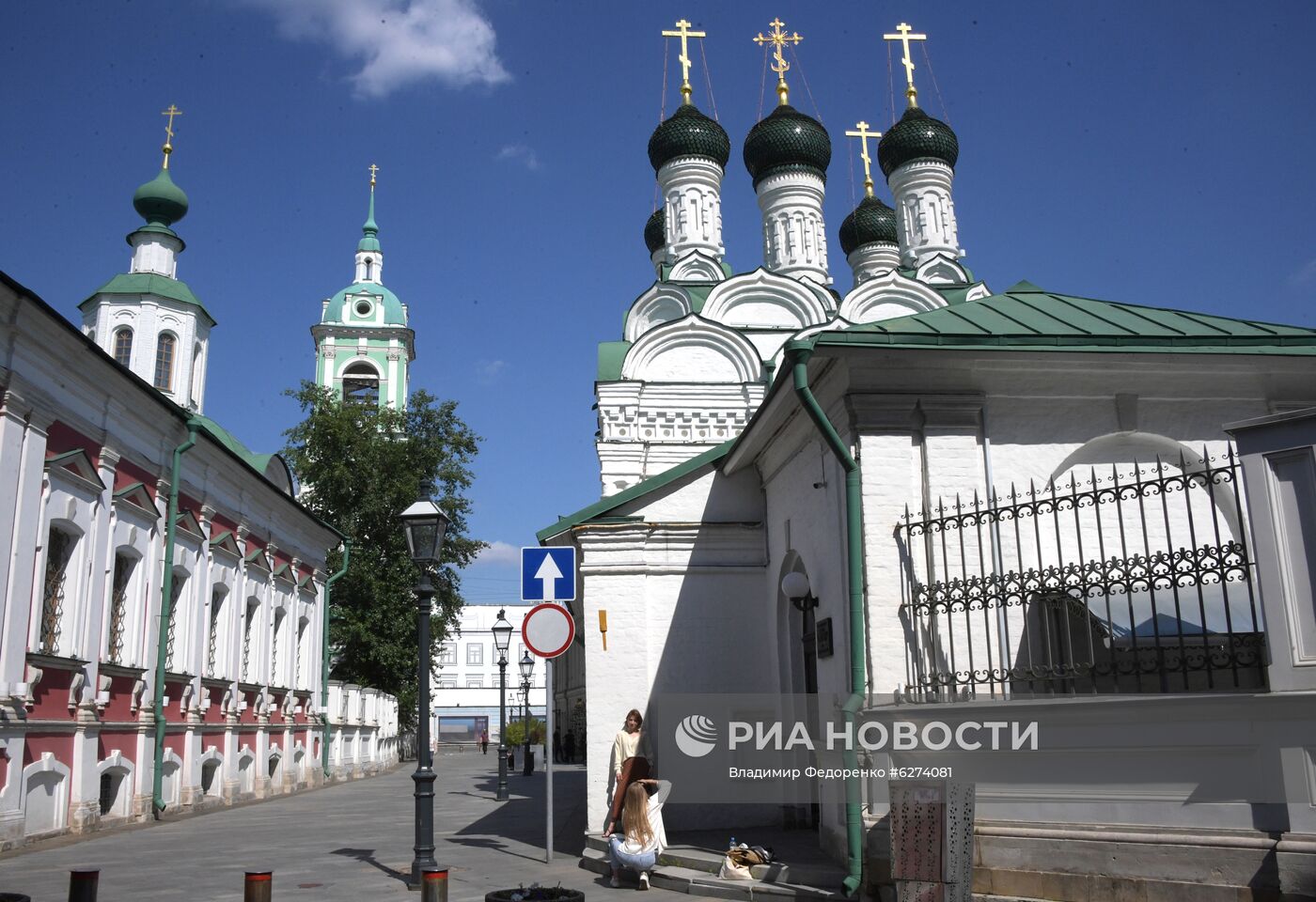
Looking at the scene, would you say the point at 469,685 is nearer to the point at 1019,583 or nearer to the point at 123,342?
the point at 123,342

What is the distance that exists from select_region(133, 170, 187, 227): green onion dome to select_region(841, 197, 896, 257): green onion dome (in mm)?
22549

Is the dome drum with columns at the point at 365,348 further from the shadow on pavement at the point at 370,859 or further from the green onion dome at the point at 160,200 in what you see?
the shadow on pavement at the point at 370,859

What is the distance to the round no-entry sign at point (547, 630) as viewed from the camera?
946 centimetres

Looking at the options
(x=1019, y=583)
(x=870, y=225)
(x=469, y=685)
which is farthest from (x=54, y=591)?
(x=469, y=685)

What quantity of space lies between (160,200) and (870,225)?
23.4 meters

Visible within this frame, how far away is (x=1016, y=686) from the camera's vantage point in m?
7.34

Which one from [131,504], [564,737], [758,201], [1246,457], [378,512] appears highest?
[758,201]

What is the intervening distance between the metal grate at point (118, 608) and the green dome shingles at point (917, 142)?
27.5 m

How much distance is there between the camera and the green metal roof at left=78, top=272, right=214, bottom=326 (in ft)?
86.1

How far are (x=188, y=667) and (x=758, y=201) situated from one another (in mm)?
24032

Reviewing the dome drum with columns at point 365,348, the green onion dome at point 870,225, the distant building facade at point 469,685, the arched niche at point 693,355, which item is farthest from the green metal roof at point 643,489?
the distant building facade at point 469,685

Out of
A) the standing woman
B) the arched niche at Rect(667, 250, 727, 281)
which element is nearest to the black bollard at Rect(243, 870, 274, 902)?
the standing woman

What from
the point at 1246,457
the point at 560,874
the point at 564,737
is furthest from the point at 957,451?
the point at 564,737

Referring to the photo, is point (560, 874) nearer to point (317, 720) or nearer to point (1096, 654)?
point (1096, 654)
